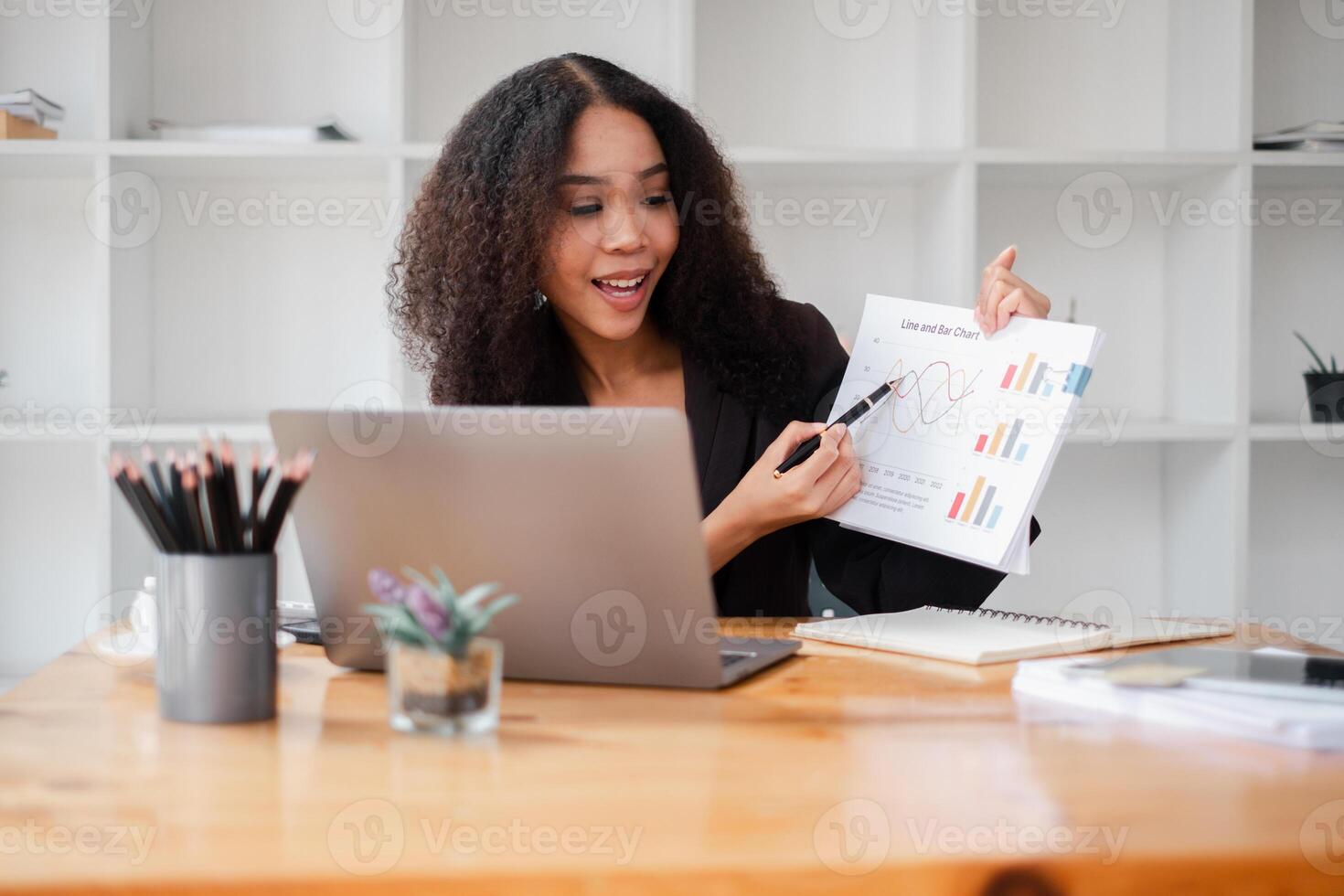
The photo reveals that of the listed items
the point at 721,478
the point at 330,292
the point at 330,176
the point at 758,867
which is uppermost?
the point at 330,176

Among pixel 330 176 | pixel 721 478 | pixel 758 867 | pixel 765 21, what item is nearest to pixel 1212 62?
pixel 765 21

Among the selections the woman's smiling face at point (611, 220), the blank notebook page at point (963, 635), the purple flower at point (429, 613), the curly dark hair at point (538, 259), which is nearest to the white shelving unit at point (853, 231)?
the curly dark hair at point (538, 259)

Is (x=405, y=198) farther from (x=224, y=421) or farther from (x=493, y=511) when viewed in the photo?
(x=493, y=511)

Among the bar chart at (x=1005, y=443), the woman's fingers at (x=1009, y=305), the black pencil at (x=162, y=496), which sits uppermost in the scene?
the woman's fingers at (x=1009, y=305)

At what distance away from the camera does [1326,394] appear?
98.0 inches

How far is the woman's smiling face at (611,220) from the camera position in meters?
1.64

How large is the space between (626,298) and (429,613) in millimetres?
940

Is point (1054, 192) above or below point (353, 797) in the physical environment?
above

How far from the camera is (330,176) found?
2.51 meters

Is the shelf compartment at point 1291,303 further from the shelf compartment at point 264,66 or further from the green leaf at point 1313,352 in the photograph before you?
the shelf compartment at point 264,66

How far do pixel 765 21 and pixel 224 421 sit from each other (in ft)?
4.61

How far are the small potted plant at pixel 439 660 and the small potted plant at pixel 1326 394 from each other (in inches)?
86.5

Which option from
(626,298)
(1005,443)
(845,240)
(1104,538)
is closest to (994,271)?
(1005,443)

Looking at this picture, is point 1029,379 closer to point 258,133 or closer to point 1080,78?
point 258,133
